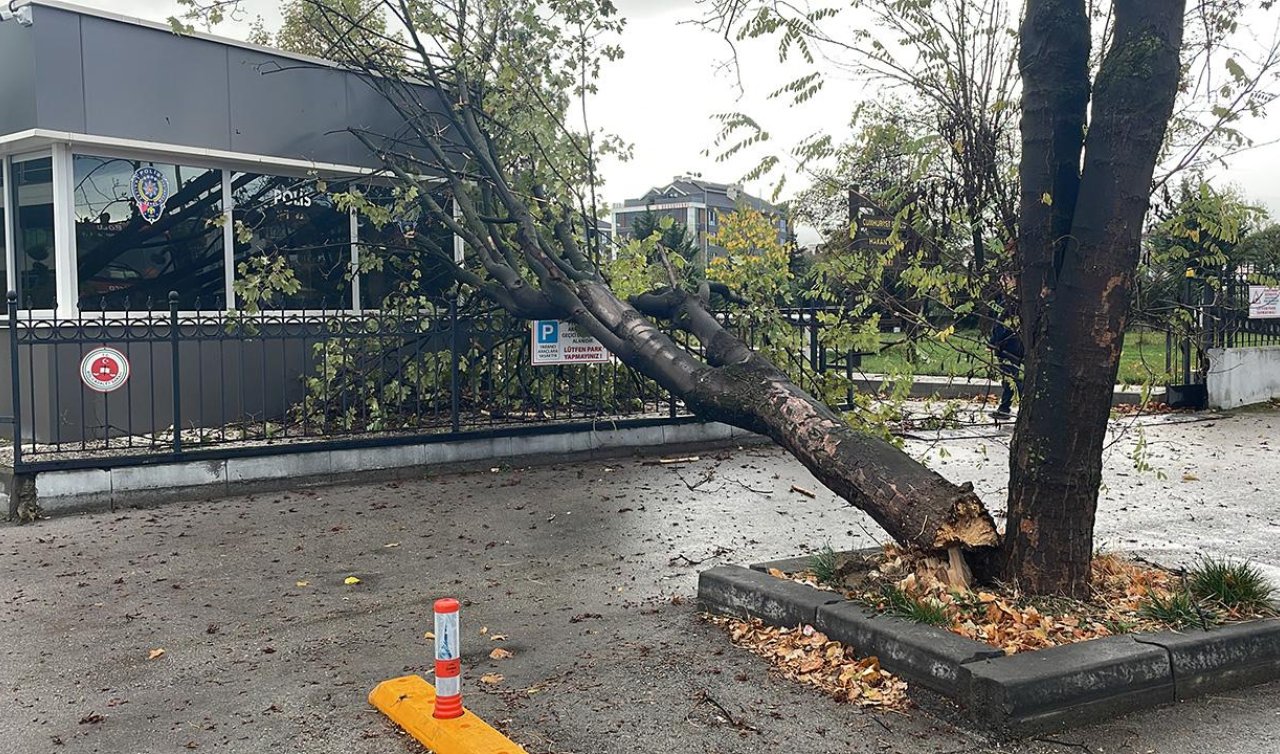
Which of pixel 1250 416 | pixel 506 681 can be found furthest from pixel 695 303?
pixel 1250 416

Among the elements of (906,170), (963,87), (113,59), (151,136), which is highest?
(113,59)

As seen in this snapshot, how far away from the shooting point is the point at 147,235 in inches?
466

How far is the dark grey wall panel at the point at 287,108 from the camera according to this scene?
40.7 feet

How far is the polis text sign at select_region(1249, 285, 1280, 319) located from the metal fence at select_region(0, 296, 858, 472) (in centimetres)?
825

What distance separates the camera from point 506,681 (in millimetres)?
5074

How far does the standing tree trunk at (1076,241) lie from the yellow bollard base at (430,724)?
2.79 meters

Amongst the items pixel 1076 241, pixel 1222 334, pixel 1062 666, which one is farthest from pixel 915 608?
pixel 1222 334

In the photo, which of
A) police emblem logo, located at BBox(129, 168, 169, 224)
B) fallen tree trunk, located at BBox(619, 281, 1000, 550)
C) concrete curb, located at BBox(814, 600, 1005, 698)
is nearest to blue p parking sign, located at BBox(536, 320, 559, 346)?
fallen tree trunk, located at BBox(619, 281, 1000, 550)

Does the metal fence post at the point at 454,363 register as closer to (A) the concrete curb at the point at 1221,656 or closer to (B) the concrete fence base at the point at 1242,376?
(A) the concrete curb at the point at 1221,656

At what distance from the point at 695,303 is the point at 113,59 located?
277 inches

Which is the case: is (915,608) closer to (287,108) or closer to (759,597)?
(759,597)

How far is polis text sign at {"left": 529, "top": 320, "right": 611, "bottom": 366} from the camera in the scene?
11844mm

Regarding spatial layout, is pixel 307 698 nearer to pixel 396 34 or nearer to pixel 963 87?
pixel 963 87

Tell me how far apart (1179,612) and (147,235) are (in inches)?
425
